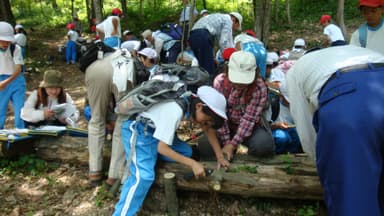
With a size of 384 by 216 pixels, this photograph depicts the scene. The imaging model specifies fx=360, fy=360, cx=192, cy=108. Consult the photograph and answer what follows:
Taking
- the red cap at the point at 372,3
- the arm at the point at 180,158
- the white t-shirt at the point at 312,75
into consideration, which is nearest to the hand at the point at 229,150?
the arm at the point at 180,158

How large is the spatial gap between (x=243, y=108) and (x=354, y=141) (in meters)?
1.81

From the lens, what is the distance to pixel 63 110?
4402 mm

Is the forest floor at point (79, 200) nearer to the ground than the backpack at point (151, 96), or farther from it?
nearer to the ground

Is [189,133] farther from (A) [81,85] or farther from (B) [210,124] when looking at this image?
(A) [81,85]

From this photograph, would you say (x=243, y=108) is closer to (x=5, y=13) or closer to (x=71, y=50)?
(x=71, y=50)

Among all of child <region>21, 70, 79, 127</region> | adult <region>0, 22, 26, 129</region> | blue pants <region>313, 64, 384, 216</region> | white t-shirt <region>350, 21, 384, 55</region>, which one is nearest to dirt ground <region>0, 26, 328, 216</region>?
child <region>21, 70, 79, 127</region>

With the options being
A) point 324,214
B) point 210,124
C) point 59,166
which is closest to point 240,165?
point 210,124

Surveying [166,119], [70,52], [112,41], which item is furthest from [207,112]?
[70,52]

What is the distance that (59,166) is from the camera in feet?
14.1

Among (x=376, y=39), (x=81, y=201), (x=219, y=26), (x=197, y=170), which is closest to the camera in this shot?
(x=197, y=170)

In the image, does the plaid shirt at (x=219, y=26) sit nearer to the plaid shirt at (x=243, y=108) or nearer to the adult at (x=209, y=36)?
the adult at (x=209, y=36)

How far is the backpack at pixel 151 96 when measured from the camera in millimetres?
3115

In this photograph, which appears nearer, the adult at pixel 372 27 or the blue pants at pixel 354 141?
the blue pants at pixel 354 141

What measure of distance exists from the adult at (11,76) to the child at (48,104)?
57 centimetres
